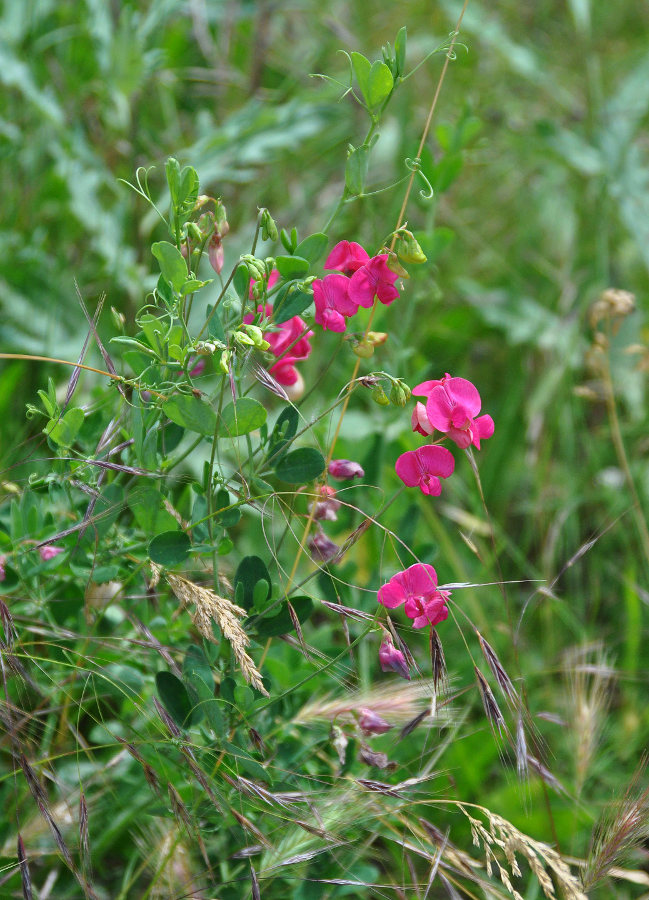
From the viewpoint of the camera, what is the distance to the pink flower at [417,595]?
91 centimetres

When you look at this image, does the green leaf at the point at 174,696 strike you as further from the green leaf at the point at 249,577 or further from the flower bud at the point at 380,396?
the flower bud at the point at 380,396

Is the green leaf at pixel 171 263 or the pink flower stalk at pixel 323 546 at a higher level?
the green leaf at pixel 171 263

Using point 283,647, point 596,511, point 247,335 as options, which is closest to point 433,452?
point 247,335

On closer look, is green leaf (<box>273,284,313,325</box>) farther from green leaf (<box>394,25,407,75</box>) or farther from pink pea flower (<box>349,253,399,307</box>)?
green leaf (<box>394,25,407,75</box>)

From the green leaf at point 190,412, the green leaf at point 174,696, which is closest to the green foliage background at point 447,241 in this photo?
the green leaf at point 174,696

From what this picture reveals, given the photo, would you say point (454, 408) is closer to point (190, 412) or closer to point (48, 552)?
point (190, 412)

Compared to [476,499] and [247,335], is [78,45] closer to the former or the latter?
[476,499]

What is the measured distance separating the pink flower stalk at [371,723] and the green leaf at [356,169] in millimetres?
609

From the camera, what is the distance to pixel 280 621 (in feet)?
3.35

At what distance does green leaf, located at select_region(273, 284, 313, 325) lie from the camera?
0.95 metres

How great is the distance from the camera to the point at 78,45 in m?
2.30

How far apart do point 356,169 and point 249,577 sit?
49 centimetres

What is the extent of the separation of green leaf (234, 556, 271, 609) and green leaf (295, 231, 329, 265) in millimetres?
360

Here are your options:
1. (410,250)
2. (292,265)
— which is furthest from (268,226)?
(410,250)
